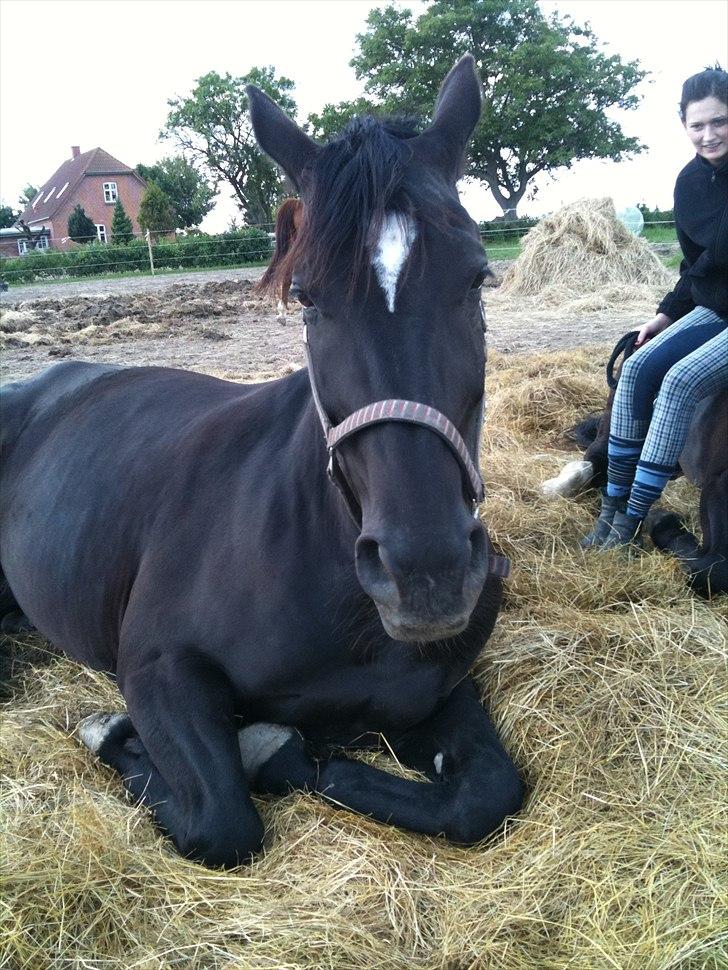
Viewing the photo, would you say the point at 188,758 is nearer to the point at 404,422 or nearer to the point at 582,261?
the point at 404,422

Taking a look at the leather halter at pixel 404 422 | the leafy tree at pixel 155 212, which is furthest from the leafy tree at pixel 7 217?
the leather halter at pixel 404 422

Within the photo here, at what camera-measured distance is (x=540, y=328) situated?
11188 millimetres

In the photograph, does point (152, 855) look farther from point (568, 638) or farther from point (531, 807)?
point (568, 638)

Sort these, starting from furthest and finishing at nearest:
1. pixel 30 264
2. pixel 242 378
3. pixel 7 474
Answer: pixel 30 264, pixel 242 378, pixel 7 474

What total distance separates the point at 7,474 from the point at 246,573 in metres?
2.05

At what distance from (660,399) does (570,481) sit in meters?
1.01

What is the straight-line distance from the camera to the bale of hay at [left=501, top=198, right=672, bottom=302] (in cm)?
1521

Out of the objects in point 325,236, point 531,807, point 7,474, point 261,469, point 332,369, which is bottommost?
point 531,807

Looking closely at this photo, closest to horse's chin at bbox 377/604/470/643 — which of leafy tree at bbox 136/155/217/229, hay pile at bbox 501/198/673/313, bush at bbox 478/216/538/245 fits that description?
hay pile at bbox 501/198/673/313

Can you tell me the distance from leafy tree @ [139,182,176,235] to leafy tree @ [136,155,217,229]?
12.1 meters

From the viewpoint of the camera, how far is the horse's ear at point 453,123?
221 centimetres

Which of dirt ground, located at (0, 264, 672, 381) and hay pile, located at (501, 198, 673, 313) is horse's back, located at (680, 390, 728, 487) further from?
hay pile, located at (501, 198, 673, 313)

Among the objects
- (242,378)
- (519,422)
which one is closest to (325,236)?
(519,422)

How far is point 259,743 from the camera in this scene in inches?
94.3
